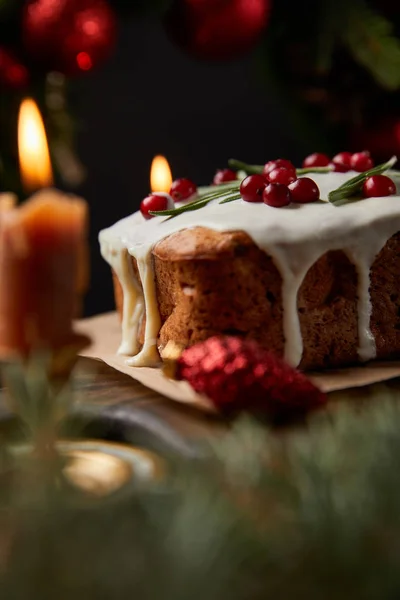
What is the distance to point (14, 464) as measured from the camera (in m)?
0.74

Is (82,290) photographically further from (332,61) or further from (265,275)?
(332,61)

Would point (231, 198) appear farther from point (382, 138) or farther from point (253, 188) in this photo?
point (382, 138)

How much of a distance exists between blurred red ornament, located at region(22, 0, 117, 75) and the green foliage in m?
1.19

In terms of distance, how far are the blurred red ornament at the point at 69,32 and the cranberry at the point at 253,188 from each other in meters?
0.47

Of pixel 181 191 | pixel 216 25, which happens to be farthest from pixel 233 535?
pixel 216 25

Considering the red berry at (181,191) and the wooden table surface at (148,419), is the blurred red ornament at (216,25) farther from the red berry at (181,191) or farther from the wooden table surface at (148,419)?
the wooden table surface at (148,419)

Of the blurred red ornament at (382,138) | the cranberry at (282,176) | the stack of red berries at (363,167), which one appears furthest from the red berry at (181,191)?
the blurred red ornament at (382,138)

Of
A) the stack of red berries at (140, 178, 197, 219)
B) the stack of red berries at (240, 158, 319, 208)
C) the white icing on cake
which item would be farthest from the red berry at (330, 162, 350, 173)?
the stack of red berries at (140, 178, 197, 219)

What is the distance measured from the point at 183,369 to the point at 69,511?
756mm

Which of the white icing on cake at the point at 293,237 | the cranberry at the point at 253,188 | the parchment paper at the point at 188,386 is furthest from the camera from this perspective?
the cranberry at the point at 253,188

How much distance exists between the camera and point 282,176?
165cm

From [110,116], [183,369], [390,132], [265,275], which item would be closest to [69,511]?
[183,369]

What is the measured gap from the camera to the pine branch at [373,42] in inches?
75.3

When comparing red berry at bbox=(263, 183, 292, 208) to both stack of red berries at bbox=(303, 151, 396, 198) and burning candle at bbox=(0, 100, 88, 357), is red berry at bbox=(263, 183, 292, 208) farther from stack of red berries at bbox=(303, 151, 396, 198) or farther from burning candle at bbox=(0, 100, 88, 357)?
burning candle at bbox=(0, 100, 88, 357)
